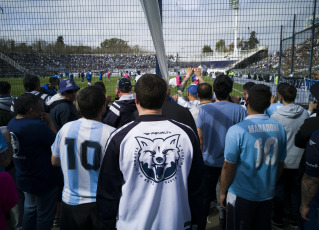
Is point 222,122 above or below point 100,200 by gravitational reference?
above

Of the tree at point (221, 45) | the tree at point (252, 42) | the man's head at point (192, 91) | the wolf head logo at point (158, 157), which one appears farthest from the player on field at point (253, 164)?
the tree at point (252, 42)

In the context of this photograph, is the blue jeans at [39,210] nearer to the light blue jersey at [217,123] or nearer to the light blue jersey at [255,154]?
the light blue jersey at [217,123]

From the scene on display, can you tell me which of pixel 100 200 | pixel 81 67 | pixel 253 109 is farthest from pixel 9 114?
pixel 81 67

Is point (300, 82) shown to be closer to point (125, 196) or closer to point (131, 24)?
point (131, 24)

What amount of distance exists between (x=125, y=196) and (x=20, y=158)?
1.74m

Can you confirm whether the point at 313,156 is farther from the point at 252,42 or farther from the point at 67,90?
the point at 252,42

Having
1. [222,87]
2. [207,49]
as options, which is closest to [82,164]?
[222,87]

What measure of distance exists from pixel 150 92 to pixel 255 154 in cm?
131

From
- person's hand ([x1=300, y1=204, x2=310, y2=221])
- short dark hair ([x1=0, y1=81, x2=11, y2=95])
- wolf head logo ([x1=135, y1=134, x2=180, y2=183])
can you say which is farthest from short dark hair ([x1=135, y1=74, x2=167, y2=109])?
short dark hair ([x1=0, y1=81, x2=11, y2=95])

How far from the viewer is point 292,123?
3258 mm

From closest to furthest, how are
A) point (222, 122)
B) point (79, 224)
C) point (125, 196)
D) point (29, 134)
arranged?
1. point (125, 196)
2. point (79, 224)
3. point (29, 134)
4. point (222, 122)

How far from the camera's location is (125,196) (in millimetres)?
1565

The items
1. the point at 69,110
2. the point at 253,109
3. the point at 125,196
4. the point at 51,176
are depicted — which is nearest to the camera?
the point at 125,196

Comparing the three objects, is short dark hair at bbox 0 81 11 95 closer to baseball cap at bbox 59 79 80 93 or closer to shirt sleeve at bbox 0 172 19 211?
baseball cap at bbox 59 79 80 93
